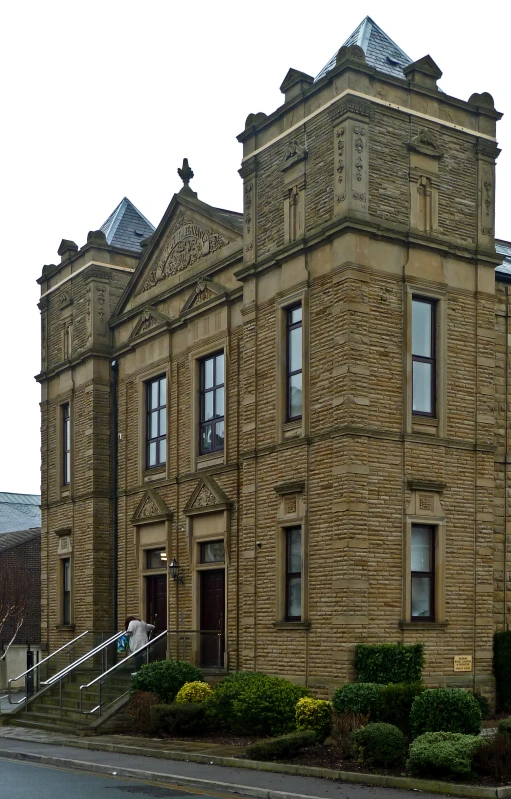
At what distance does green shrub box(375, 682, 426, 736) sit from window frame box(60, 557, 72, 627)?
15607 millimetres

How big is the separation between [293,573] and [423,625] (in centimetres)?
275

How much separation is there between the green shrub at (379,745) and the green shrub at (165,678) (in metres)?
7.19

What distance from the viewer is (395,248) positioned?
22000 millimetres

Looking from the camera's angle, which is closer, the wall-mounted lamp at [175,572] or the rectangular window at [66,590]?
the wall-mounted lamp at [175,572]

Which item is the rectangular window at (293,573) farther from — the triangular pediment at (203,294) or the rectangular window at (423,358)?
the triangular pediment at (203,294)

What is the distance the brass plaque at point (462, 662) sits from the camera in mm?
21578

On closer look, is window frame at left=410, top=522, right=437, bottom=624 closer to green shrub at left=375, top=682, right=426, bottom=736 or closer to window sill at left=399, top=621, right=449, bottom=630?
window sill at left=399, top=621, right=449, bottom=630

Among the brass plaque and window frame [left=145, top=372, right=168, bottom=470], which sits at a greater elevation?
window frame [left=145, top=372, right=168, bottom=470]

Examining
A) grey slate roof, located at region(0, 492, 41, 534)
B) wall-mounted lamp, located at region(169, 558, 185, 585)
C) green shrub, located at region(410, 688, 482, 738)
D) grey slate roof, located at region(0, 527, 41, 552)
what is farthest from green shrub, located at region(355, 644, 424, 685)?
grey slate roof, located at region(0, 492, 41, 534)

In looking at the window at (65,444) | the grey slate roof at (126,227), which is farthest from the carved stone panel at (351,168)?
the window at (65,444)

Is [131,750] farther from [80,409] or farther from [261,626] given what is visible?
[80,409]

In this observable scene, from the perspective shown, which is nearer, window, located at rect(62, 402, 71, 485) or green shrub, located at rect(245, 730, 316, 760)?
green shrub, located at rect(245, 730, 316, 760)

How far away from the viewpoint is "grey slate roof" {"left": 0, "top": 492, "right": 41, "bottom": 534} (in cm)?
5997

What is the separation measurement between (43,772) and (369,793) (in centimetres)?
583
